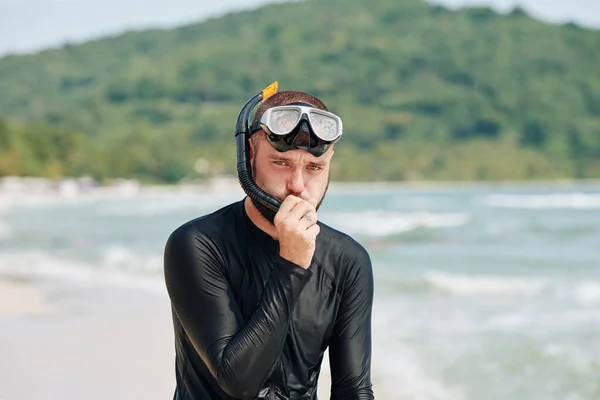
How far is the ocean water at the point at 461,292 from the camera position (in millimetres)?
8188

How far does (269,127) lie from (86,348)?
23.9ft

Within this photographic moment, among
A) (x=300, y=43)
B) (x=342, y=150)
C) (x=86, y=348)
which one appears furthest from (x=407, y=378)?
(x=300, y=43)

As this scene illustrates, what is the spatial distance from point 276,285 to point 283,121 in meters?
0.36

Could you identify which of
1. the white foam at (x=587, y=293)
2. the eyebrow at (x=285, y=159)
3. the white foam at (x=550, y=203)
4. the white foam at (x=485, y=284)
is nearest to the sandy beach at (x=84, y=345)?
the white foam at (x=485, y=284)

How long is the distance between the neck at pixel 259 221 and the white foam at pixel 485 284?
1247cm

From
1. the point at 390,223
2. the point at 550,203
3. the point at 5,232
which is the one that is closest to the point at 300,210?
the point at 5,232

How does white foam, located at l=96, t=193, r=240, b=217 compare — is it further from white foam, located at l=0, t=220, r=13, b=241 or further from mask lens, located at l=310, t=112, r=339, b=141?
mask lens, located at l=310, t=112, r=339, b=141

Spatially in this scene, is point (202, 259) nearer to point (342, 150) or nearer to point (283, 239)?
point (283, 239)

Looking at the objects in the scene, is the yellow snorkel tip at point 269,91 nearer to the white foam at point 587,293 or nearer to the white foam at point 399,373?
the white foam at point 399,373

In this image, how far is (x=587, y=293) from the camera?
1469 centimetres

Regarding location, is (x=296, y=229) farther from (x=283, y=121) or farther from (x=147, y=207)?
(x=147, y=207)

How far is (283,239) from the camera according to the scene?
200 cm

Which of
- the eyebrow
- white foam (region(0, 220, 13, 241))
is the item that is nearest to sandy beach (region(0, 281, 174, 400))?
the eyebrow

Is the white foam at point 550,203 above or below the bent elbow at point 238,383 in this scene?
above
